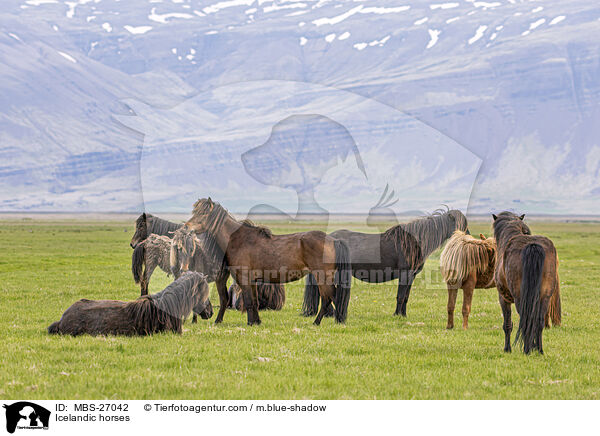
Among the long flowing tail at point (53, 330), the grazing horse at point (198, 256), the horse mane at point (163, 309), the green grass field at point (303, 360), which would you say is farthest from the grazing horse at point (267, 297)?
the long flowing tail at point (53, 330)

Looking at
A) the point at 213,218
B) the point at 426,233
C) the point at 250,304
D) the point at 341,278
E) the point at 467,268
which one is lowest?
the point at 250,304

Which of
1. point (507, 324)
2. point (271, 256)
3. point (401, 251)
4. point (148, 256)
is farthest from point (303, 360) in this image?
point (401, 251)

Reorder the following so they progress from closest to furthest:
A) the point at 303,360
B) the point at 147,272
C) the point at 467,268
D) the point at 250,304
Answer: the point at 303,360, the point at 467,268, the point at 250,304, the point at 147,272

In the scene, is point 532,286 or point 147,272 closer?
point 532,286

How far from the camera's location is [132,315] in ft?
33.3

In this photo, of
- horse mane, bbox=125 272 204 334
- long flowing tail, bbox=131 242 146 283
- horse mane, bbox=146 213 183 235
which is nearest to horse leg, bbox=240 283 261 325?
horse mane, bbox=125 272 204 334

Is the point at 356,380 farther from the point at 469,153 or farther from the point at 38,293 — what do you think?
the point at 38,293

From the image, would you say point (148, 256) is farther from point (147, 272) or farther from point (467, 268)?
point (467, 268)

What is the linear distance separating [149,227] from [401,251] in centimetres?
604

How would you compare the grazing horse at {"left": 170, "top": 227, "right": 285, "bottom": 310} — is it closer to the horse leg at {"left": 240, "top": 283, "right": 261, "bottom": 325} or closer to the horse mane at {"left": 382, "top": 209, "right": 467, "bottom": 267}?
the horse leg at {"left": 240, "top": 283, "right": 261, "bottom": 325}

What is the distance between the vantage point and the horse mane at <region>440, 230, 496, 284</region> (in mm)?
11195

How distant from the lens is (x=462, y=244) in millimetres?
11336

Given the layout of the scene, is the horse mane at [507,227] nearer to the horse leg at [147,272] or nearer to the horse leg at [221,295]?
the horse leg at [221,295]
